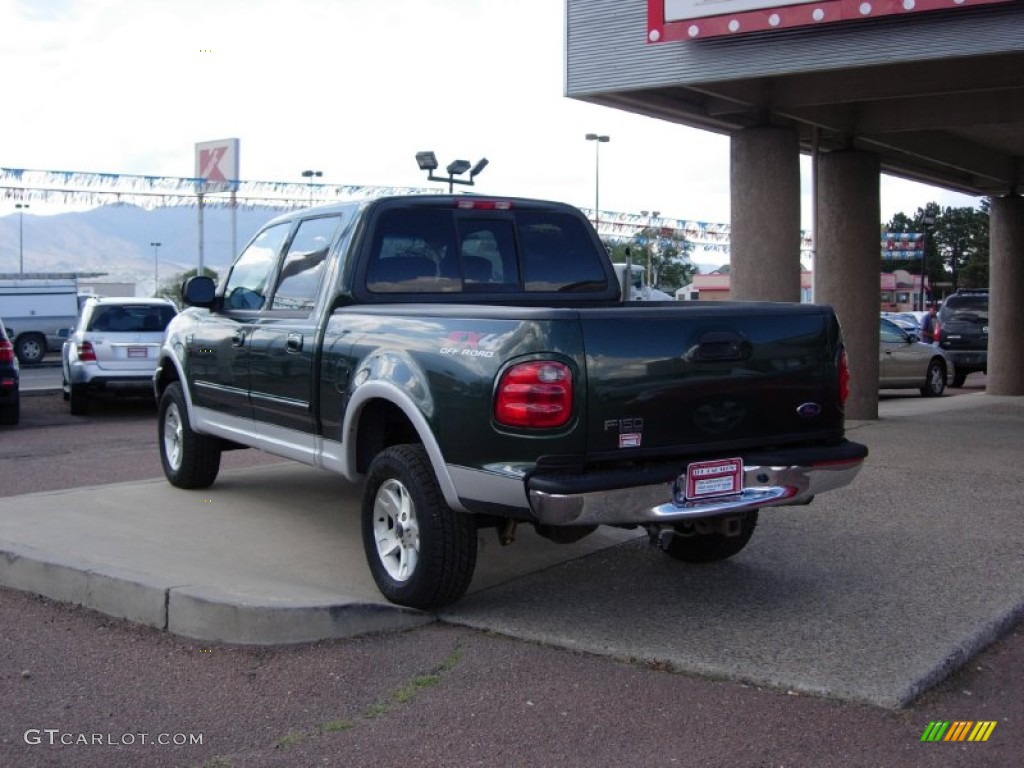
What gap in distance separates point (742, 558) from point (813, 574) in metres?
0.50

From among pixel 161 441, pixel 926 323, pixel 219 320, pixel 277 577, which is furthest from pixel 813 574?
pixel 926 323

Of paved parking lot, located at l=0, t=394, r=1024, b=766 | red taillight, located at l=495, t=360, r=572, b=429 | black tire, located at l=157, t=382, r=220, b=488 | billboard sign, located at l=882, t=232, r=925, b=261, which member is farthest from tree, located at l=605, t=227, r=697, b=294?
red taillight, located at l=495, t=360, r=572, b=429

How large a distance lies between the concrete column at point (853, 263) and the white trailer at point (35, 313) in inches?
940

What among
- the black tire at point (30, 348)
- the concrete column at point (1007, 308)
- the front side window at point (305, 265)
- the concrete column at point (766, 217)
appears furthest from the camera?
the black tire at point (30, 348)

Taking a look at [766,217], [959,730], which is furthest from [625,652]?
[766,217]

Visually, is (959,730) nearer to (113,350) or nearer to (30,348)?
(113,350)

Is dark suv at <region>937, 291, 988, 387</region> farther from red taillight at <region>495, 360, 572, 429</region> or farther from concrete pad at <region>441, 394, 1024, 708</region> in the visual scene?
red taillight at <region>495, 360, 572, 429</region>

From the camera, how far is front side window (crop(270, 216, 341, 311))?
6.93 m

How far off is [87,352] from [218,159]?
37875 millimetres

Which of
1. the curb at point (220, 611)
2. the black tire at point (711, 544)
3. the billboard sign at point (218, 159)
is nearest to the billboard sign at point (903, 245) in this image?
the billboard sign at point (218, 159)

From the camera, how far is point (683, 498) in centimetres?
527

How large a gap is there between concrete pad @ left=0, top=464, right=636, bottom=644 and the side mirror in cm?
139

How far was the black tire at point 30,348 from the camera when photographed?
108 feet

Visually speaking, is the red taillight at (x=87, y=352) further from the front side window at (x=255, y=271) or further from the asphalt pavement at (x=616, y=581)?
the front side window at (x=255, y=271)
